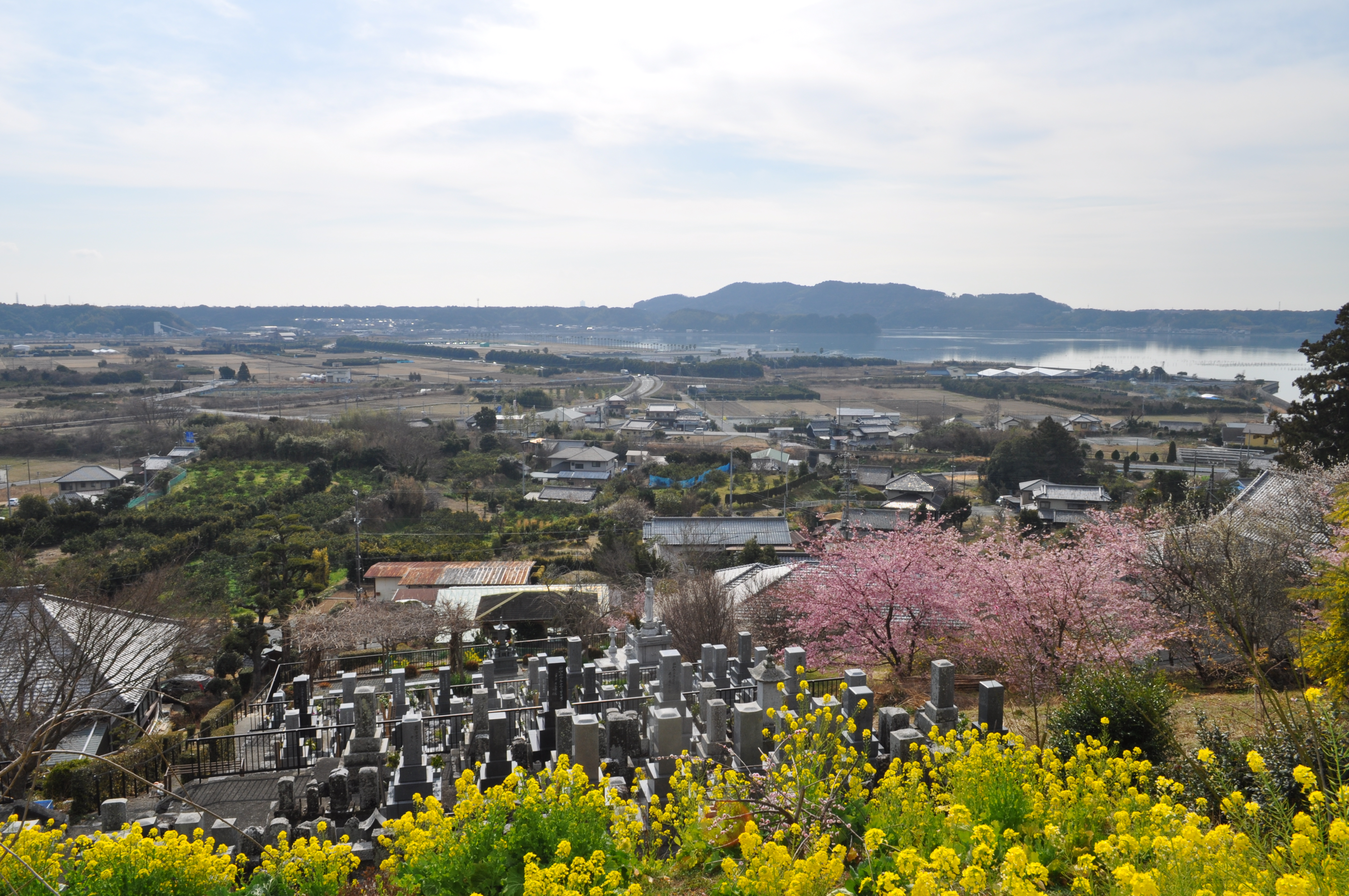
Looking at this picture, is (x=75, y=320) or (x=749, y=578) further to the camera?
(x=75, y=320)

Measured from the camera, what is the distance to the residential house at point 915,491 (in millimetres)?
33312

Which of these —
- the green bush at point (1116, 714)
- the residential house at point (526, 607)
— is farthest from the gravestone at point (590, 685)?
the residential house at point (526, 607)

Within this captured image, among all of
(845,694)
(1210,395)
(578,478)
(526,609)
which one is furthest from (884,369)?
(845,694)

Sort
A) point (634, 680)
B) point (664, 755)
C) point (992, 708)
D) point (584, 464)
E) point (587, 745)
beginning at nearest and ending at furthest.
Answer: point (587, 745) → point (664, 755) → point (992, 708) → point (634, 680) → point (584, 464)

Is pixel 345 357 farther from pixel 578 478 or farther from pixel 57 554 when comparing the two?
pixel 57 554

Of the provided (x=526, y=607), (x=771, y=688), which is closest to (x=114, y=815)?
(x=771, y=688)

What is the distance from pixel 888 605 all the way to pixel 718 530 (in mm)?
16627

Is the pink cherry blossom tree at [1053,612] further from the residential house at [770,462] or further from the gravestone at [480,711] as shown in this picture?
the residential house at [770,462]

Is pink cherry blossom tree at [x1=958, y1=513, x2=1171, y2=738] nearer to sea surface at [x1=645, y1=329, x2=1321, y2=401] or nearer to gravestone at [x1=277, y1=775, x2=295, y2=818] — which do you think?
gravestone at [x1=277, y1=775, x2=295, y2=818]

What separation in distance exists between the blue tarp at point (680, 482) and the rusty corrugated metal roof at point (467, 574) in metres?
14.1

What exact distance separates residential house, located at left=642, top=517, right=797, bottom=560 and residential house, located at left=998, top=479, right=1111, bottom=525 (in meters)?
10.2

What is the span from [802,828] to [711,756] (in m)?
2.66

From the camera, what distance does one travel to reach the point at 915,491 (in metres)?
35.9

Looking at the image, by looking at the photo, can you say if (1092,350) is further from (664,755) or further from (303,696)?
(664,755)
